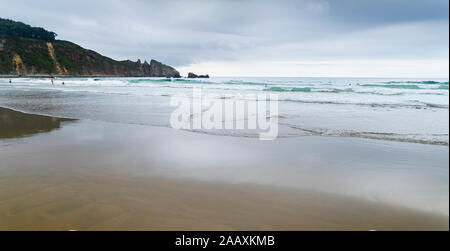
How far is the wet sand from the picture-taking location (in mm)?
2486

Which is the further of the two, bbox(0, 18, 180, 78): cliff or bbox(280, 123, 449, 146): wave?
bbox(0, 18, 180, 78): cliff

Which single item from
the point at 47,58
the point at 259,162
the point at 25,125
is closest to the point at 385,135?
the point at 259,162

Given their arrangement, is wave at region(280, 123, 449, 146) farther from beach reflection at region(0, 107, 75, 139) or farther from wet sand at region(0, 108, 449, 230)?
beach reflection at region(0, 107, 75, 139)

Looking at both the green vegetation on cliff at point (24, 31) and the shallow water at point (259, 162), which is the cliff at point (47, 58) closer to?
the green vegetation on cliff at point (24, 31)

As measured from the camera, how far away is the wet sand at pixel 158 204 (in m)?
2.49

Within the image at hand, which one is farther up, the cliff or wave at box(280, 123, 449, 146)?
the cliff

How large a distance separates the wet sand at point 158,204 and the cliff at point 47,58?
103 meters

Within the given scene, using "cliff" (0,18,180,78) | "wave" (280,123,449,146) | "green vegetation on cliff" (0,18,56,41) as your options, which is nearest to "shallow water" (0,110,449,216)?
"wave" (280,123,449,146)

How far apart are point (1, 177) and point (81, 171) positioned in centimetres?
101

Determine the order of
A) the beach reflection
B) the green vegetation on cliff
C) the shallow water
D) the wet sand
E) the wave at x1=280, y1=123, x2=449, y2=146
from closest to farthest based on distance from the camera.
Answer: the wet sand
the shallow water
the wave at x1=280, y1=123, x2=449, y2=146
the beach reflection
the green vegetation on cliff

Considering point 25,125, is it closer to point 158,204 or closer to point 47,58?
point 158,204

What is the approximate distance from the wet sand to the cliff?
103353 mm

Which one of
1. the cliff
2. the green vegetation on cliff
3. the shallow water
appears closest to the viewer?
the shallow water
